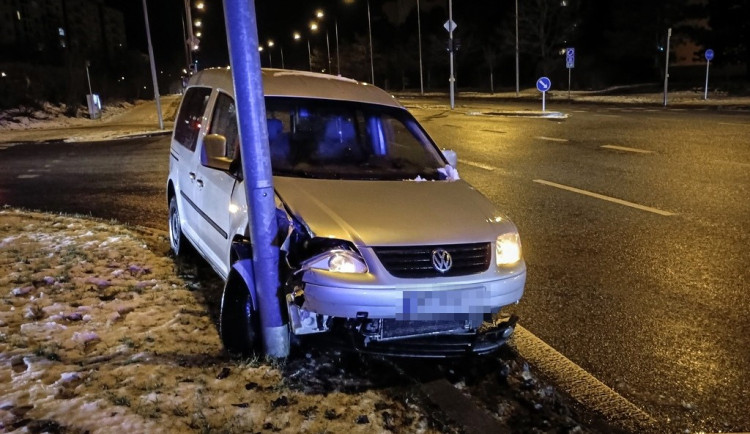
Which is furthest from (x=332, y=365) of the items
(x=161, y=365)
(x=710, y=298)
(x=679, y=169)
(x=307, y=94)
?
(x=679, y=169)

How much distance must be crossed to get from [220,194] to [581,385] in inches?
109

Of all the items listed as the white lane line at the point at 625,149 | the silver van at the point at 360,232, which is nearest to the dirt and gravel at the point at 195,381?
the silver van at the point at 360,232

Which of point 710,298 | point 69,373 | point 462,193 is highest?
point 462,193

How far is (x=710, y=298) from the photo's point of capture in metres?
5.16

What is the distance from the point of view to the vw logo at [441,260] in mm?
3590

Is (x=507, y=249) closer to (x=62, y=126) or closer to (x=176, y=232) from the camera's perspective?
(x=176, y=232)

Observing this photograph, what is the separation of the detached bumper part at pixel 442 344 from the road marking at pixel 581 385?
0.42 meters

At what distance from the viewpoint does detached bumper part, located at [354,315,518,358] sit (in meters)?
3.66

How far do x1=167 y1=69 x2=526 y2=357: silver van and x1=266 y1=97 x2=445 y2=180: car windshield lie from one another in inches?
0.4

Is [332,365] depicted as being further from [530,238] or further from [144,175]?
[144,175]

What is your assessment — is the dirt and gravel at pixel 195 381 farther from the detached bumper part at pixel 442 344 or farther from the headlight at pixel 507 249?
the headlight at pixel 507 249

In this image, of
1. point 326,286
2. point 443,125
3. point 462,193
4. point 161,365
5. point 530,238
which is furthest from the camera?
point 443,125

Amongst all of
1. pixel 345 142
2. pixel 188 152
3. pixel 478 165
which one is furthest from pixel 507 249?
pixel 478 165

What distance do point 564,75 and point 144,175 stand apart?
151ft
